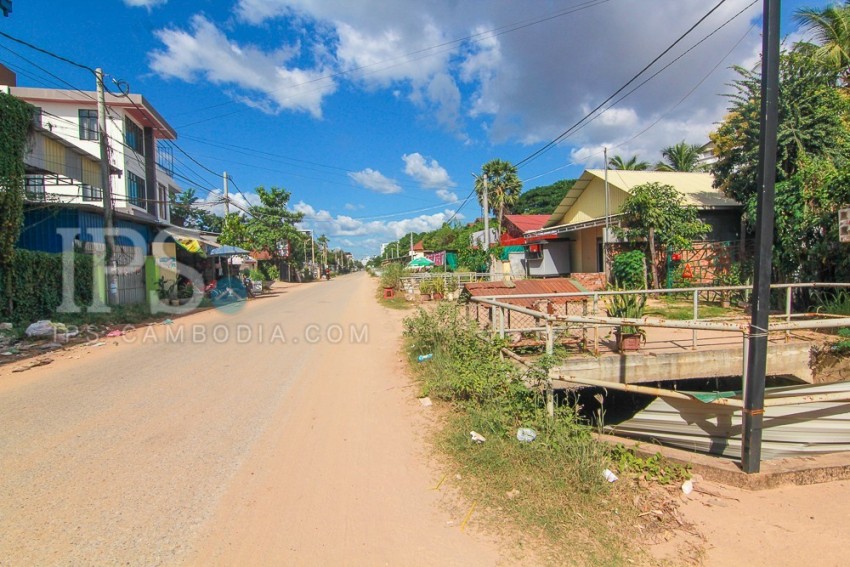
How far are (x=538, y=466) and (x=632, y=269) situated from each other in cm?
1347

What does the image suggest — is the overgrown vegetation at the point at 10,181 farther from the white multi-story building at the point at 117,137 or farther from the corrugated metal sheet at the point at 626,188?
the corrugated metal sheet at the point at 626,188

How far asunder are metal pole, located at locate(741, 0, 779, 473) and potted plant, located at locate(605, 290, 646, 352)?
117 inches

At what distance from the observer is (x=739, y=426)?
446cm

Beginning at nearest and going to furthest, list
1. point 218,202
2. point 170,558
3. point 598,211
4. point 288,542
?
point 170,558
point 288,542
point 598,211
point 218,202

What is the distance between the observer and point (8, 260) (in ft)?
34.8

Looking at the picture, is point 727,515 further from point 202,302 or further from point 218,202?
point 218,202

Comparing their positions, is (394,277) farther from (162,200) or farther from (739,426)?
(739,426)

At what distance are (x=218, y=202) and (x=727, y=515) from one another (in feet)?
96.0

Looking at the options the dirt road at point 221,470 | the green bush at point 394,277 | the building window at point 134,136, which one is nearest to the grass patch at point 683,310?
the dirt road at point 221,470

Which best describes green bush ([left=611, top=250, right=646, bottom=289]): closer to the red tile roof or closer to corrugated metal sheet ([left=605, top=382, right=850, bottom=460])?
corrugated metal sheet ([left=605, top=382, right=850, bottom=460])

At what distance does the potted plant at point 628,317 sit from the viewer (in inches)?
275

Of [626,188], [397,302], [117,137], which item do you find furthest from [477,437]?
[117,137]

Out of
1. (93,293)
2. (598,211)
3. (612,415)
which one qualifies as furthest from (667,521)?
(598,211)

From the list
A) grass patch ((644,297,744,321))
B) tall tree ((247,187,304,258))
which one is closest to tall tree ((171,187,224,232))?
tall tree ((247,187,304,258))
